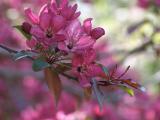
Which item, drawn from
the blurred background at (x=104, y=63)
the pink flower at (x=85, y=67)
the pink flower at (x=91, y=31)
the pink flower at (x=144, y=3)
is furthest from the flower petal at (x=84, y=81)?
the pink flower at (x=144, y=3)

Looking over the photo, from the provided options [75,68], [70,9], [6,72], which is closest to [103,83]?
[75,68]

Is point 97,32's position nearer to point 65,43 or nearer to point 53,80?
point 65,43

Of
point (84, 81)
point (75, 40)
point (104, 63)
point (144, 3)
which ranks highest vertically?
point (144, 3)

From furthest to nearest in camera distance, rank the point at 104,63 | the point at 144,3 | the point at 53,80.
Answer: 1. the point at 104,63
2. the point at 144,3
3. the point at 53,80

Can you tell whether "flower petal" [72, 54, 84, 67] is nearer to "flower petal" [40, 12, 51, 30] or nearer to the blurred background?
"flower petal" [40, 12, 51, 30]

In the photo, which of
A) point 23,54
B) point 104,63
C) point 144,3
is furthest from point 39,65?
point 104,63

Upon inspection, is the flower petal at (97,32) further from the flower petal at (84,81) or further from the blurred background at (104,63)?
the blurred background at (104,63)
